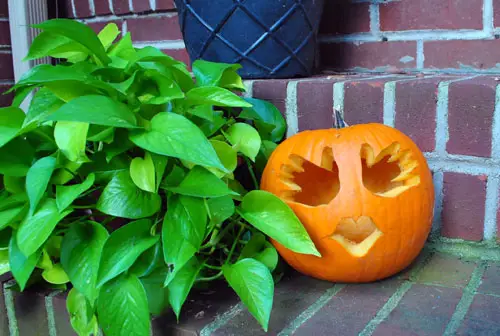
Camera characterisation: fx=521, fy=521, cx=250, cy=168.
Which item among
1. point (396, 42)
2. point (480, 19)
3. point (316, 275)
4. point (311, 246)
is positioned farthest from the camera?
point (396, 42)

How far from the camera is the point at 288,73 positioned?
1172mm

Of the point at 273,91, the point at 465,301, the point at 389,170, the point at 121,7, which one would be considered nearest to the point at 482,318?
the point at 465,301

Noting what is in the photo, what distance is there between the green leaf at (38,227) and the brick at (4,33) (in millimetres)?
1058

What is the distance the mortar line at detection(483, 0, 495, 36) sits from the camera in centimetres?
111

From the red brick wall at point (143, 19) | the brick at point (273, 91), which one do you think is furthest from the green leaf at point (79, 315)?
the red brick wall at point (143, 19)

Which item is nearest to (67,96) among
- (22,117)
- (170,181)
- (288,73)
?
(22,117)

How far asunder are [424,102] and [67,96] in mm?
623

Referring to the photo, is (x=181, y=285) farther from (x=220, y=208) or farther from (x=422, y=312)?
(x=422, y=312)

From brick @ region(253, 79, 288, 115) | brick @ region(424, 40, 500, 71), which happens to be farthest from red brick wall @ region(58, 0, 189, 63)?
brick @ region(424, 40, 500, 71)

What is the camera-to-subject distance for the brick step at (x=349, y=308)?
0.72 m

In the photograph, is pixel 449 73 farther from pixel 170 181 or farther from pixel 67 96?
pixel 67 96

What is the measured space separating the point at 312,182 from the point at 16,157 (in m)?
0.50

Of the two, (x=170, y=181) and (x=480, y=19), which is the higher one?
(x=480, y=19)

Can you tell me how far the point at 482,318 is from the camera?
2.36 ft
